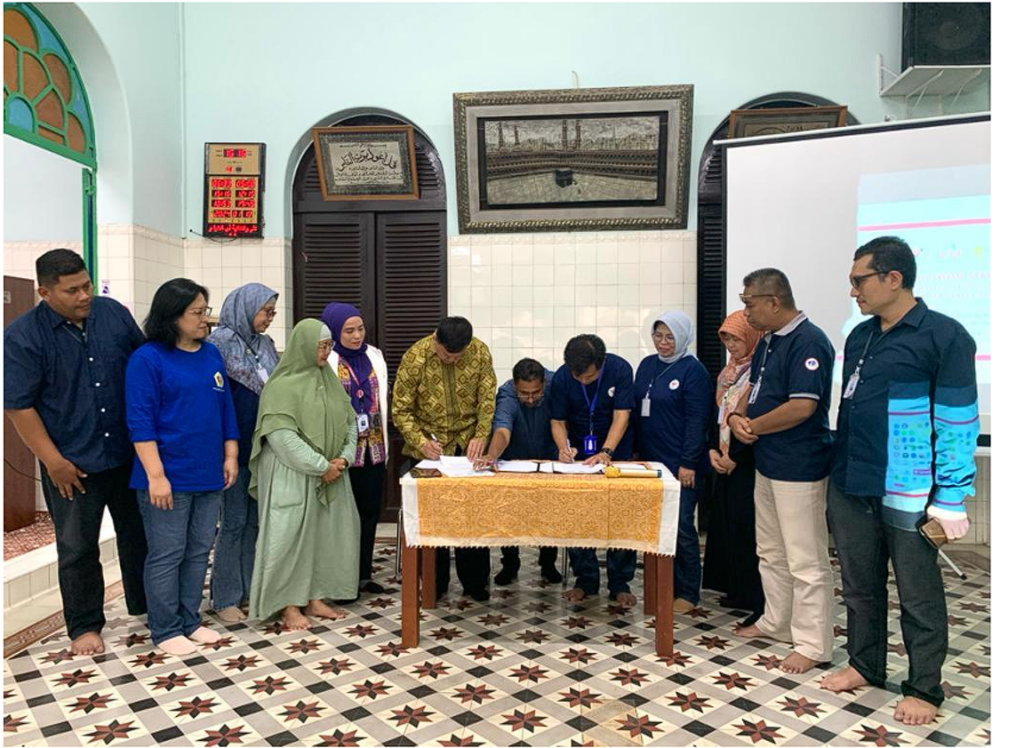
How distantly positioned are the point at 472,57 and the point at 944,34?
117 inches

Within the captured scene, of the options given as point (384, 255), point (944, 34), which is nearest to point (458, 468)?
point (384, 255)

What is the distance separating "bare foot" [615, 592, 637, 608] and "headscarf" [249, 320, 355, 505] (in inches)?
60.2

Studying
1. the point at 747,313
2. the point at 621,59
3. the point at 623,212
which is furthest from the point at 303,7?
the point at 747,313

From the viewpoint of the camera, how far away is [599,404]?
3457mm

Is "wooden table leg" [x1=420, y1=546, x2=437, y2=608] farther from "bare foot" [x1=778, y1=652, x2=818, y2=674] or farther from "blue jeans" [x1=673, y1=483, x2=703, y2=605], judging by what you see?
"bare foot" [x1=778, y1=652, x2=818, y2=674]

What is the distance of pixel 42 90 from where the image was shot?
3984mm

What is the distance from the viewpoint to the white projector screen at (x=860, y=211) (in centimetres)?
→ 377

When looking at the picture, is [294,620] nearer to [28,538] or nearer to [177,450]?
[177,450]

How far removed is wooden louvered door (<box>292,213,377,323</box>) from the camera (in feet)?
16.7

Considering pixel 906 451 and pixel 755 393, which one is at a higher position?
pixel 755 393

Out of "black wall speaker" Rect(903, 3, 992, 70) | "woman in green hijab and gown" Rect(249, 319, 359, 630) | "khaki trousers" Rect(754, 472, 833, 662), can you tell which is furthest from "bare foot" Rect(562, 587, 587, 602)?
"black wall speaker" Rect(903, 3, 992, 70)

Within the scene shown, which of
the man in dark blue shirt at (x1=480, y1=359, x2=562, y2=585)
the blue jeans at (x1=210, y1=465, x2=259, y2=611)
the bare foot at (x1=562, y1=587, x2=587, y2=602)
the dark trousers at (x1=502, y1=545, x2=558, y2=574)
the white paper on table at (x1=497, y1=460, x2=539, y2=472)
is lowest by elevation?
the bare foot at (x1=562, y1=587, x2=587, y2=602)

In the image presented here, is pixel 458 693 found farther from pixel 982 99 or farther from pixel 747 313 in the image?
pixel 982 99

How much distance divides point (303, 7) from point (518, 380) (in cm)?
334
